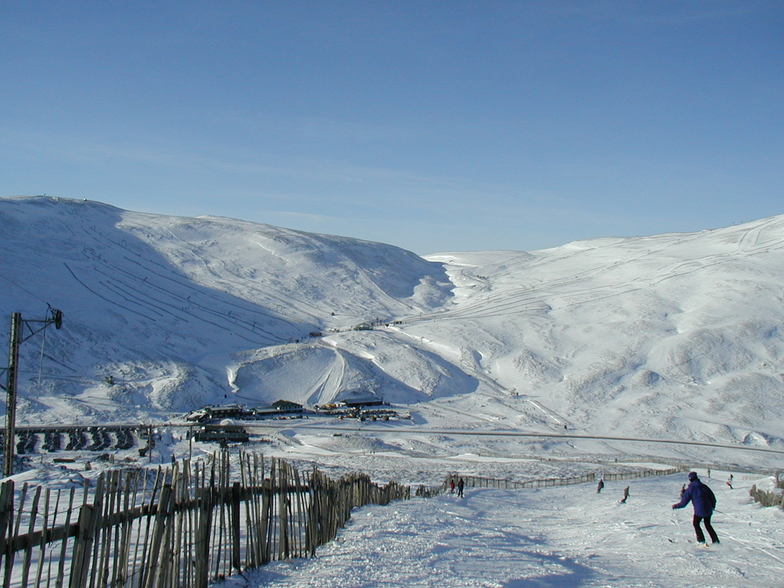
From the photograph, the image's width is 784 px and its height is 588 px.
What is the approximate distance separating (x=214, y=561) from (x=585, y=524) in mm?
9951

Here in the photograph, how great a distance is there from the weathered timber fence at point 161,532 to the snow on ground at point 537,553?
17.4 inches

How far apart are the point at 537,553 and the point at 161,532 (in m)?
5.70

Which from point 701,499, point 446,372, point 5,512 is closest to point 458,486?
point 701,499

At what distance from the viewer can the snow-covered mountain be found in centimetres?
6231

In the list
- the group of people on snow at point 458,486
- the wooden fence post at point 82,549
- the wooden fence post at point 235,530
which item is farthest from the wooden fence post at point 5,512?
the group of people on snow at point 458,486

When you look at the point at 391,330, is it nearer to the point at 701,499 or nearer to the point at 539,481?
the point at 539,481

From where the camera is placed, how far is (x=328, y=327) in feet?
287

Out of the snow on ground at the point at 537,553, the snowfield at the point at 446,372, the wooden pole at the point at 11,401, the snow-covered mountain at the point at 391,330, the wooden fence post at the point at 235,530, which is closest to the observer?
the snow on ground at the point at 537,553

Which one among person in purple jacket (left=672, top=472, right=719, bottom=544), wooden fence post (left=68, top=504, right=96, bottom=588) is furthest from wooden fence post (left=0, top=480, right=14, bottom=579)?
person in purple jacket (left=672, top=472, right=719, bottom=544)

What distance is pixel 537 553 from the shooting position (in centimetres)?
1107

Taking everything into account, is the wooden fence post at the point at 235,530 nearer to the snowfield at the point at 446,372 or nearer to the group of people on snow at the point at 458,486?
the snowfield at the point at 446,372

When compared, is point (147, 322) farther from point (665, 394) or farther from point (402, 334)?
point (665, 394)

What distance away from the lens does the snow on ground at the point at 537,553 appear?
8641 mm

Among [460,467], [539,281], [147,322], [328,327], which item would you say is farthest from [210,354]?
[539,281]
